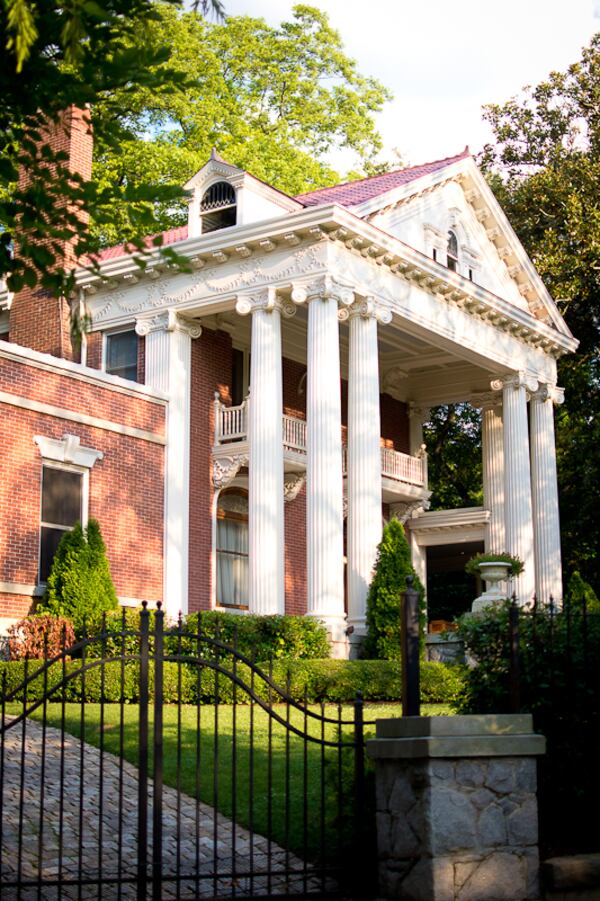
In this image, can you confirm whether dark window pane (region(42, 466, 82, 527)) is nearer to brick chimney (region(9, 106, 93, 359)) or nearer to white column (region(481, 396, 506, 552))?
brick chimney (region(9, 106, 93, 359))

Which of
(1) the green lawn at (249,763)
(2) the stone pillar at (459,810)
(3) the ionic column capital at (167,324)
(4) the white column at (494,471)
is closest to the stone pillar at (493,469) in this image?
(4) the white column at (494,471)

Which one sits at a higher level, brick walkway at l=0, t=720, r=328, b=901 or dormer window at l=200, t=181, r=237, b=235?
dormer window at l=200, t=181, r=237, b=235

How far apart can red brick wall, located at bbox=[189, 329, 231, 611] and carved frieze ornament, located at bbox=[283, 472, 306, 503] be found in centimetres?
212

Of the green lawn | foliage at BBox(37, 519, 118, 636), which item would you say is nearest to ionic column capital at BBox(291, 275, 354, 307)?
foliage at BBox(37, 519, 118, 636)

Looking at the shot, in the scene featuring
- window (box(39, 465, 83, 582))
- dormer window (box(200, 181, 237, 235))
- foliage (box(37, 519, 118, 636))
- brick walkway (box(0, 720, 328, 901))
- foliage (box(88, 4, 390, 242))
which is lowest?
brick walkway (box(0, 720, 328, 901))

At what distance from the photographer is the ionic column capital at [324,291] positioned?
24.4 meters

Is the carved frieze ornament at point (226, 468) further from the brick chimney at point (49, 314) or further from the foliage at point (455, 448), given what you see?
the foliage at point (455, 448)

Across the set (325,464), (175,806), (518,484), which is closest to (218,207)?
(325,464)

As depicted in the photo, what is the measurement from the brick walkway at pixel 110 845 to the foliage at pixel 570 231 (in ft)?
83.8

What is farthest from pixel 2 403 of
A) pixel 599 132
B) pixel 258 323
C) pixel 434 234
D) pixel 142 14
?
pixel 599 132

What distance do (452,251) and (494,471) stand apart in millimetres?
6106

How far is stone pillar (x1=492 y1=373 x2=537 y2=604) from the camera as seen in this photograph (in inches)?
1164

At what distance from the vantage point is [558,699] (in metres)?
8.90

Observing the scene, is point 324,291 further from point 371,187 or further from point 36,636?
point 36,636
